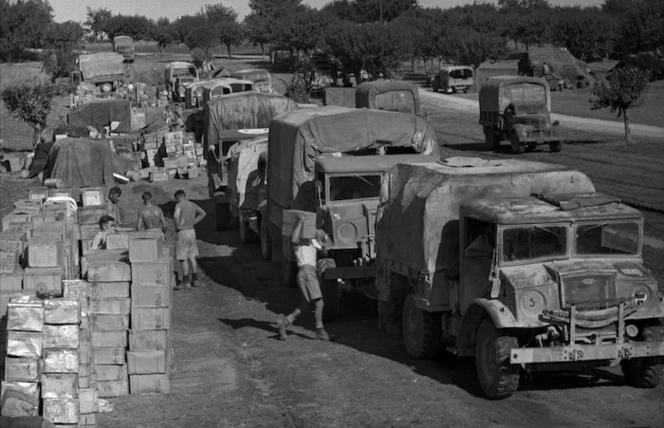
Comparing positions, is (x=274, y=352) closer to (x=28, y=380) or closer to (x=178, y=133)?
(x=28, y=380)

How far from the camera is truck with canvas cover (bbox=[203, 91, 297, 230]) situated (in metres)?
26.6

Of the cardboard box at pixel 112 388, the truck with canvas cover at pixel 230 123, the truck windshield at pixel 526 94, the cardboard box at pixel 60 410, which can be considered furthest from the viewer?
the truck windshield at pixel 526 94

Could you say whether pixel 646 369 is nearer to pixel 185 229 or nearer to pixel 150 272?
pixel 150 272

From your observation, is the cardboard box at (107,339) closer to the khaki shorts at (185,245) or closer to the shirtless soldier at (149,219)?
the shirtless soldier at (149,219)

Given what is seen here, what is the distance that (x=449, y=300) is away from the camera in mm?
13523

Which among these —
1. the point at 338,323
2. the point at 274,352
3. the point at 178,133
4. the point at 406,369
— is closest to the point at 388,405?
the point at 406,369

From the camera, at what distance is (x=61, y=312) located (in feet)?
36.6

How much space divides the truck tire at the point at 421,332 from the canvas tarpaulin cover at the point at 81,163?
2206 cm

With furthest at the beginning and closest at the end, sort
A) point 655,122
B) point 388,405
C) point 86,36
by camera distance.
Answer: point 86,36 < point 655,122 < point 388,405

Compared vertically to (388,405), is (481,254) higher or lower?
higher

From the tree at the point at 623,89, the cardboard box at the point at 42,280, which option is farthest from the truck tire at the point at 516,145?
the cardboard box at the point at 42,280

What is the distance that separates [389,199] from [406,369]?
2.57 m

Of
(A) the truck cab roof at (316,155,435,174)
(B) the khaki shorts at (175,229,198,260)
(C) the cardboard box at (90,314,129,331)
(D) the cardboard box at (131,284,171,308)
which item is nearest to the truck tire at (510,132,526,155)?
(A) the truck cab roof at (316,155,435,174)

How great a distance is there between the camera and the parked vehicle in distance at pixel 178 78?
6397cm
